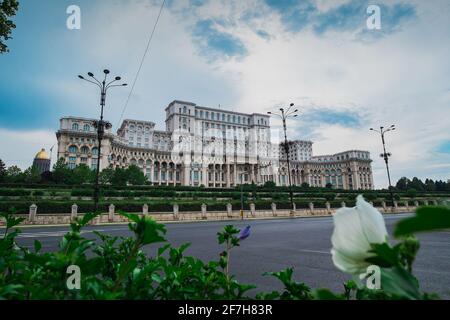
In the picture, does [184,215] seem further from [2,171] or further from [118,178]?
[2,171]

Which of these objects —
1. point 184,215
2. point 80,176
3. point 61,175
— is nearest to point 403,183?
point 184,215

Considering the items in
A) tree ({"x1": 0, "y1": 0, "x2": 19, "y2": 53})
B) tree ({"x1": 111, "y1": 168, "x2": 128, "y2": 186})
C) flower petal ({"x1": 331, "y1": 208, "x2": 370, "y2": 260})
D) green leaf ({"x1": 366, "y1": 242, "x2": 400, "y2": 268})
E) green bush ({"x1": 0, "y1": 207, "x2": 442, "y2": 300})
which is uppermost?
tree ({"x1": 111, "y1": 168, "x2": 128, "y2": 186})

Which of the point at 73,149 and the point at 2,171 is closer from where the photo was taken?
the point at 2,171

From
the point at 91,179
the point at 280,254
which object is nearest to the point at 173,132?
the point at 91,179

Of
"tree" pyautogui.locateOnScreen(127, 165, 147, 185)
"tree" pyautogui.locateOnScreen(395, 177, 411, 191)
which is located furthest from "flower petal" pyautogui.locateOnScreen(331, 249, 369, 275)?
"tree" pyautogui.locateOnScreen(395, 177, 411, 191)

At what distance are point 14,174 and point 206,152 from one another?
2426 inches

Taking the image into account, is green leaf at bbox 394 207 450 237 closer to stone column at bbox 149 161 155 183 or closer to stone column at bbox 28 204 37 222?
stone column at bbox 28 204 37 222

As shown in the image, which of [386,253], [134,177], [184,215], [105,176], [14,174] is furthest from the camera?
[134,177]

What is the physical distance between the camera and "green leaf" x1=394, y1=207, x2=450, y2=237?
1.25 ft

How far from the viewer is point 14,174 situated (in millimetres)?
59281

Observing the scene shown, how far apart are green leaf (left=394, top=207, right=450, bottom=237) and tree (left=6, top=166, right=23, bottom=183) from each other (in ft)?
224

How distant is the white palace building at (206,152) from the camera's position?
80250 mm

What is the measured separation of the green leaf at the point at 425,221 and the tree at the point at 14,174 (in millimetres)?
68336

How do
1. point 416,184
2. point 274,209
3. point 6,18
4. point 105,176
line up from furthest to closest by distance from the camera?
Answer: point 416,184, point 105,176, point 274,209, point 6,18
